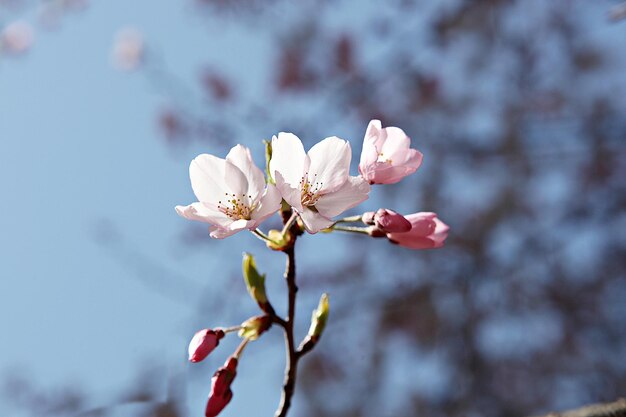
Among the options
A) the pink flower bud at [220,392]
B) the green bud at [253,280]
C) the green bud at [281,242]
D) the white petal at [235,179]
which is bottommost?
the pink flower bud at [220,392]

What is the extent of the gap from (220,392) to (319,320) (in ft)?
0.44

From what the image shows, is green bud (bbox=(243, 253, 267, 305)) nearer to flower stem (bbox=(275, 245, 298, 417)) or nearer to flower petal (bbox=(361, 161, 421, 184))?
flower stem (bbox=(275, 245, 298, 417))

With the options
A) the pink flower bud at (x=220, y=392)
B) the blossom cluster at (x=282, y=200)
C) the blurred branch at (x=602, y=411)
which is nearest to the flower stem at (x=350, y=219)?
the blossom cluster at (x=282, y=200)

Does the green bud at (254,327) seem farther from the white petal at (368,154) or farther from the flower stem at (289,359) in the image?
the white petal at (368,154)

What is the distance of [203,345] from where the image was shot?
0.64m

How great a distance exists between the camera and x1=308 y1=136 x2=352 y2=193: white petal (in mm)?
655

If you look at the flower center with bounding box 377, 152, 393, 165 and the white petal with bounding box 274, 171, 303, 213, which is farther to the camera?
the flower center with bounding box 377, 152, 393, 165

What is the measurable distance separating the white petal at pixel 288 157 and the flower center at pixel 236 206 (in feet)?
0.15

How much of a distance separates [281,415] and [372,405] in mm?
3272

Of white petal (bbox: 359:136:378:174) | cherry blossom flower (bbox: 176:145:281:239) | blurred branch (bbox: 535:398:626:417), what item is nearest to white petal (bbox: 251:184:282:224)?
cherry blossom flower (bbox: 176:145:281:239)

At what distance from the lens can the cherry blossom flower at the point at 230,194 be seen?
0.61m

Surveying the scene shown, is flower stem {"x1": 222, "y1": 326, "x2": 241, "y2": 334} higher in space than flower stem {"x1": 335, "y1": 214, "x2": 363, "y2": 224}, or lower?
lower

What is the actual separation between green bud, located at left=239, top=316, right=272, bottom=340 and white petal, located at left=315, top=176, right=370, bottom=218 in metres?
0.14

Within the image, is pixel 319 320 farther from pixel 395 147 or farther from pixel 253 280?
pixel 395 147
